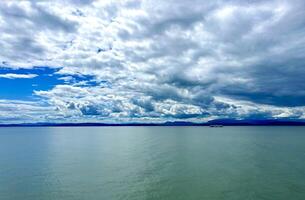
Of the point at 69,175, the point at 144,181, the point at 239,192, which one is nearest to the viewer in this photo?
the point at 239,192

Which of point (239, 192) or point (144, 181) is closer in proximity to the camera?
point (239, 192)

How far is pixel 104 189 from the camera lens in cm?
3881

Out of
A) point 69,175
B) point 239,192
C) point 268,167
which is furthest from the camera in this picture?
point 268,167

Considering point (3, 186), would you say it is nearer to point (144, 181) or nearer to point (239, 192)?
point (144, 181)

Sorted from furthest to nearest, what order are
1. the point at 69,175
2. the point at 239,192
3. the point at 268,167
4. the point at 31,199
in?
the point at 268,167 → the point at 69,175 → the point at 239,192 → the point at 31,199

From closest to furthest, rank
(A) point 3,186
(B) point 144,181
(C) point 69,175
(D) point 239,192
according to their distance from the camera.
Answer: (D) point 239,192, (A) point 3,186, (B) point 144,181, (C) point 69,175

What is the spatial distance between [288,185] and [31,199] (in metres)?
40.9

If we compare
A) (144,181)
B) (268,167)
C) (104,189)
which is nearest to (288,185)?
(268,167)

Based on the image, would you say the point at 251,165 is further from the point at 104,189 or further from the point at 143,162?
the point at 104,189

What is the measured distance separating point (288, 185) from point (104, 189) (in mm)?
30829

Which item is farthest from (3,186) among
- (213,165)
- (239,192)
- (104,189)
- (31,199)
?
(213,165)

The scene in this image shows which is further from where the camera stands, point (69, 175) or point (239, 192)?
point (69, 175)

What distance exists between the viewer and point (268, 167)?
185ft

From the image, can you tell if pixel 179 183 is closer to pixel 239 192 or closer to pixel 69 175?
pixel 239 192
